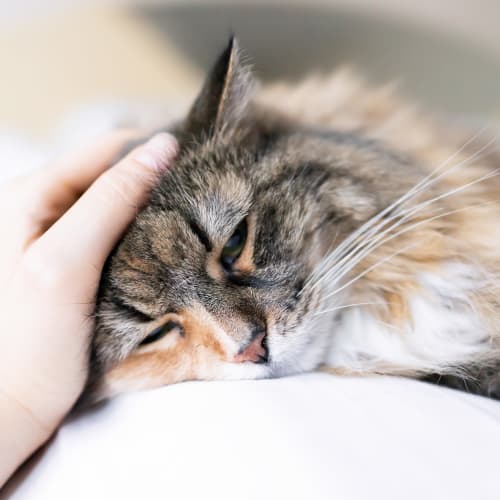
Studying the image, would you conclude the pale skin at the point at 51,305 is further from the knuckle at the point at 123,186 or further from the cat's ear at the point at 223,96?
the cat's ear at the point at 223,96

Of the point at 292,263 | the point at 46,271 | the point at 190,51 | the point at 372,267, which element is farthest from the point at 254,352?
the point at 190,51

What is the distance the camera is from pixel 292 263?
1007 millimetres

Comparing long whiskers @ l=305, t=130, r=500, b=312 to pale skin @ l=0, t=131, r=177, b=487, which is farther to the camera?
long whiskers @ l=305, t=130, r=500, b=312

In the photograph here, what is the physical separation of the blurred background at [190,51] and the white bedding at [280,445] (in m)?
1.13

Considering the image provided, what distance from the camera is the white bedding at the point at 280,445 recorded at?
Answer: 0.71 meters

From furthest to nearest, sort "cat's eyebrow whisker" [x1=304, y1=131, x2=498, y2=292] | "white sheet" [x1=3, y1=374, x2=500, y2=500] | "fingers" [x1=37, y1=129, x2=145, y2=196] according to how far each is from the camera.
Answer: "fingers" [x1=37, y1=129, x2=145, y2=196]
"cat's eyebrow whisker" [x1=304, y1=131, x2=498, y2=292]
"white sheet" [x1=3, y1=374, x2=500, y2=500]

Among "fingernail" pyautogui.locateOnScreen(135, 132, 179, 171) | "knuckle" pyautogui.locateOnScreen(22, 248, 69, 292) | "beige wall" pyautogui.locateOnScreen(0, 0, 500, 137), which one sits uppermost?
"beige wall" pyautogui.locateOnScreen(0, 0, 500, 137)

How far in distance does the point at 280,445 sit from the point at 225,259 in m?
0.41

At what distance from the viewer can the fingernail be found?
102cm

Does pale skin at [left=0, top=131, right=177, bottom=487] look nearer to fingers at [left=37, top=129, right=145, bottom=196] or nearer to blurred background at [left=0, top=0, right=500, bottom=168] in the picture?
fingers at [left=37, top=129, right=145, bottom=196]

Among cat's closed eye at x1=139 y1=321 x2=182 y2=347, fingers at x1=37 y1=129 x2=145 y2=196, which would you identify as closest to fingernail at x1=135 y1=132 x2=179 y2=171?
fingers at x1=37 y1=129 x2=145 y2=196

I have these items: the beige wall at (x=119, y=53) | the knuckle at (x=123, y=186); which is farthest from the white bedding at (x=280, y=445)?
the beige wall at (x=119, y=53)

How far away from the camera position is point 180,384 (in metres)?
0.94

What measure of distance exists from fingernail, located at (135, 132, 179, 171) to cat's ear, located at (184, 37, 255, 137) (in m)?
0.07
